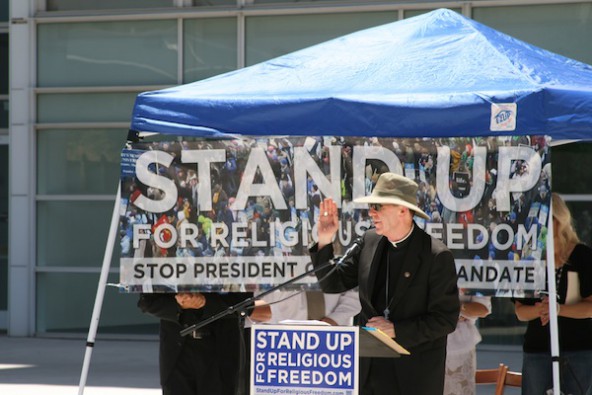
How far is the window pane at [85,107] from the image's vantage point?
13.2 metres

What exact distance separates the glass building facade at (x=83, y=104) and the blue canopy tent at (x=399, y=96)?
616cm

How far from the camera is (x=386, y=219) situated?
5469 mm

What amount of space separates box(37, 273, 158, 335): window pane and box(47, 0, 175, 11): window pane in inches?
124

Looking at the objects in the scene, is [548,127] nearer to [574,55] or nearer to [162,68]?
[574,55]

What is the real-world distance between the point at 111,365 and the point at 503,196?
6313 millimetres

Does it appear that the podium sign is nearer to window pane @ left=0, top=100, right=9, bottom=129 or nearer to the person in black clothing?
the person in black clothing

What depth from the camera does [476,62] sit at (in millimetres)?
6359

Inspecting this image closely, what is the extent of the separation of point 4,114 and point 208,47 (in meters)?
2.93

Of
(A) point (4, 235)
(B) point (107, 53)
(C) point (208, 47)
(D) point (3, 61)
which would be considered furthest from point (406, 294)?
(D) point (3, 61)

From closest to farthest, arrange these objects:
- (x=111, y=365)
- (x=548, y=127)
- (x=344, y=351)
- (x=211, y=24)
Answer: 1. (x=344, y=351)
2. (x=548, y=127)
3. (x=111, y=365)
4. (x=211, y=24)

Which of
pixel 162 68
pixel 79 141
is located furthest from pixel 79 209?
pixel 162 68

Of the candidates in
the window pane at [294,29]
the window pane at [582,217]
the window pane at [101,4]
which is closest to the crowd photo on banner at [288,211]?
the window pane at [582,217]

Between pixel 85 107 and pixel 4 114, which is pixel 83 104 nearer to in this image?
pixel 85 107

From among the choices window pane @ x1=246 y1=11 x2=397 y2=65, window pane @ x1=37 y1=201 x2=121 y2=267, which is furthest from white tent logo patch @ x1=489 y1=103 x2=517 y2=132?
window pane @ x1=37 y1=201 x2=121 y2=267
